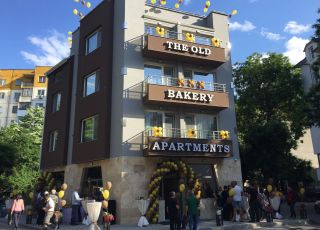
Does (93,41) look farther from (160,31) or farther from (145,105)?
(145,105)

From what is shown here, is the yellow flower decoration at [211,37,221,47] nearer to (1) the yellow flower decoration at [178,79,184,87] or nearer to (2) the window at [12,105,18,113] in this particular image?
(1) the yellow flower decoration at [178,79,184,87]

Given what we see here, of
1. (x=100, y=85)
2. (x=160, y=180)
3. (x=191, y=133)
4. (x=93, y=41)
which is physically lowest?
(x=160, y=180)

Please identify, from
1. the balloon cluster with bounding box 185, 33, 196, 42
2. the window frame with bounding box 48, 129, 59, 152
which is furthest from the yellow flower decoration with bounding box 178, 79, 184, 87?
the window frame with bounding box 48, 129, 59, 152

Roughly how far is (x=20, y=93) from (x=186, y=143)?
5950 cm

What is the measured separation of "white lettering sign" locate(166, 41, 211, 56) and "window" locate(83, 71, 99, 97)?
17.9 feet

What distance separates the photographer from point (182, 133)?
21.2 meters

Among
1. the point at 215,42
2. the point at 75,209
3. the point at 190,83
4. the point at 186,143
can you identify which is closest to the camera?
the point at 75,209

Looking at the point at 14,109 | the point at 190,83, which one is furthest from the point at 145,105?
the point at 14,109

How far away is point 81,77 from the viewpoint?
80.0 ft

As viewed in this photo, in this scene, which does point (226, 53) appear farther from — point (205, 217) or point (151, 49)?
point (205, 217)

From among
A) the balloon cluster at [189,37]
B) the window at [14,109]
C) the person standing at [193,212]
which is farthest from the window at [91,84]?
the window at [14,109]

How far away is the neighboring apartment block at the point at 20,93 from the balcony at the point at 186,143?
5105 cm

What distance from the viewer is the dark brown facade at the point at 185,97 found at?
65.7 ft

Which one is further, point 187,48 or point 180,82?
point 187,48
